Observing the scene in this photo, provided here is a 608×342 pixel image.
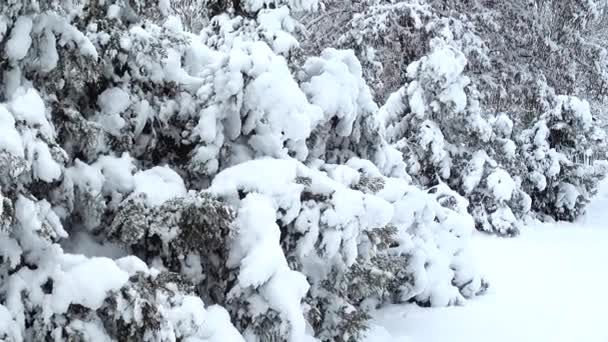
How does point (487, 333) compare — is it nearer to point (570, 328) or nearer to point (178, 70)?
point (570, 328)

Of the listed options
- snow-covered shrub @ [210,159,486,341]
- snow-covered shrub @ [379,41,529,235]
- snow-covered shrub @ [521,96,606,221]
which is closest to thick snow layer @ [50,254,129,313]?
snow-covered shrub @ [210,159,486,341]

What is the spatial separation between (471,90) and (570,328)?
479 centimetres

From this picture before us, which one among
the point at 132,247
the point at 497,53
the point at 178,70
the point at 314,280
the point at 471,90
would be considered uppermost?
the point at 178,70

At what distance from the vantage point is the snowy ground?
479cm

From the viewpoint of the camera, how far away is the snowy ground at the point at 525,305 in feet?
15.7

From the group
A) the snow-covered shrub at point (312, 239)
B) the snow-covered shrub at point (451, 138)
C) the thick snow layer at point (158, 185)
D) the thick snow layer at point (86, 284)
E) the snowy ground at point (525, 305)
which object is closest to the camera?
the thick snow layer at point (86, 284)

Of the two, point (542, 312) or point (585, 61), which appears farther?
point (585, 61)

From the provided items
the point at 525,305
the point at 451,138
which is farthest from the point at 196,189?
the point at 451,138

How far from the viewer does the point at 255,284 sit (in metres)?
3.26

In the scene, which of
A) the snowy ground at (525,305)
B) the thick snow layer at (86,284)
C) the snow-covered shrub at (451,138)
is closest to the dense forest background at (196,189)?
the thick snow layer at (86,284)

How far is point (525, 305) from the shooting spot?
220 inches

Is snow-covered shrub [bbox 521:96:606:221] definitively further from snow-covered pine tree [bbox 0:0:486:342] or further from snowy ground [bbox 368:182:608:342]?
snow-covered pine tree [bbox 0:0:486:342]

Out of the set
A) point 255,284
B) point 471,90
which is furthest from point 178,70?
point 471,90

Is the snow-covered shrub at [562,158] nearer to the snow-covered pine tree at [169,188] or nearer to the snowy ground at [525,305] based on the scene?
the snowy ground at [525,305]
